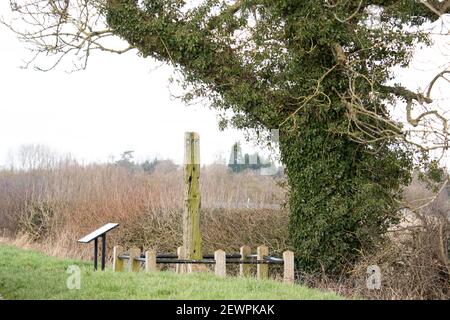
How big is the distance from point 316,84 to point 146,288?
677 cm

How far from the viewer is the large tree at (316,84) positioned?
1355 cm

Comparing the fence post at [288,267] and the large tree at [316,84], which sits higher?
the large tree at [316,84]

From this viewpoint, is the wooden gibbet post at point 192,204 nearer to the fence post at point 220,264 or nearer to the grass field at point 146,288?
the fence post at point 220,264

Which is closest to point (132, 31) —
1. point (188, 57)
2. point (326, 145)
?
point (188, 57)

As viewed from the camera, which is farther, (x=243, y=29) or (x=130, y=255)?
(x=243, y=29)

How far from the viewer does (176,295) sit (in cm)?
775

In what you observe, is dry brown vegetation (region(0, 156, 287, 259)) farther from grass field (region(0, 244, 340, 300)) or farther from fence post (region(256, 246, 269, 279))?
grass field (region(0, 244, 340, 300))

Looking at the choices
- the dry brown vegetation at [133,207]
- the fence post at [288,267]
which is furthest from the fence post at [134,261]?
the dry brown vegetation at [133,207]

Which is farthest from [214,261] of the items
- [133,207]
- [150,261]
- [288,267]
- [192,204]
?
[133,207]

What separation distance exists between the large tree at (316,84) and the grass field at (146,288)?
4.25 m

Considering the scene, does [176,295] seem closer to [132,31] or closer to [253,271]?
[253,271]

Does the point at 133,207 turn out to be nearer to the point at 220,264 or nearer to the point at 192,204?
the point at 192,204
